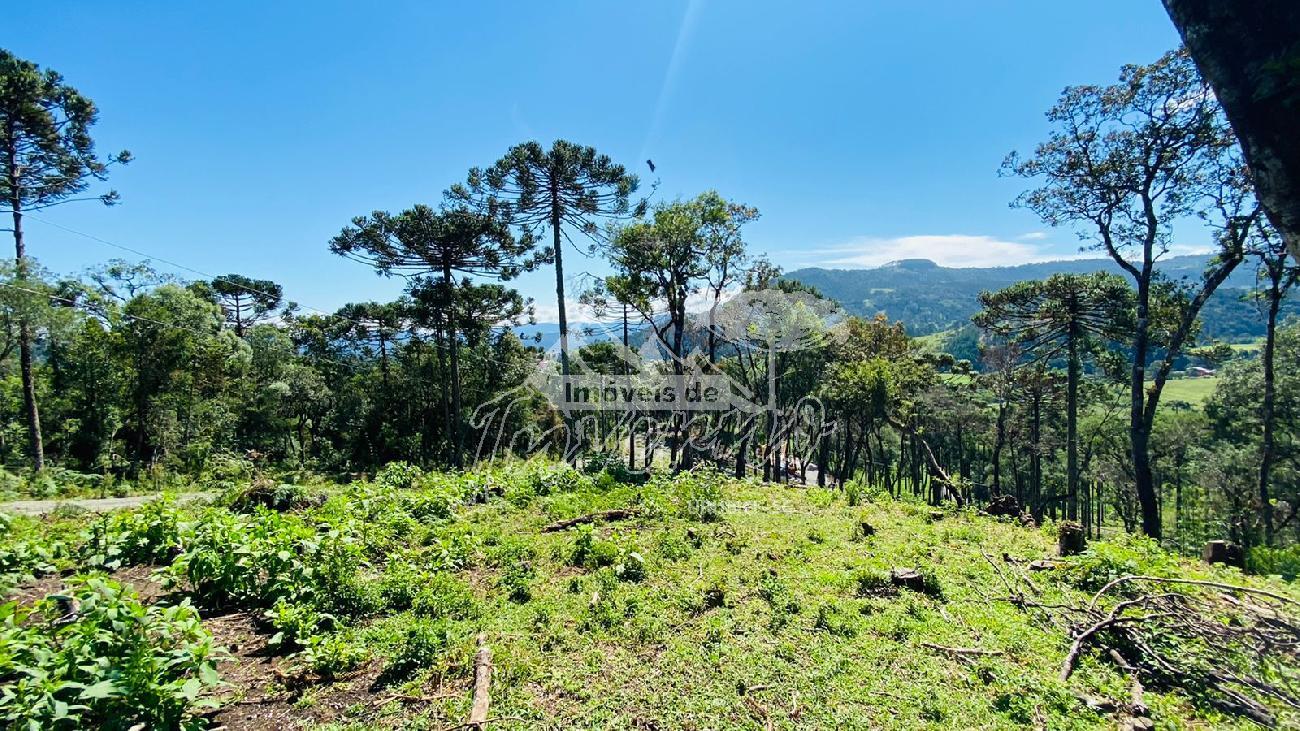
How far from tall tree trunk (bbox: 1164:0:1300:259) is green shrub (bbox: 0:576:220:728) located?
5.69 meters


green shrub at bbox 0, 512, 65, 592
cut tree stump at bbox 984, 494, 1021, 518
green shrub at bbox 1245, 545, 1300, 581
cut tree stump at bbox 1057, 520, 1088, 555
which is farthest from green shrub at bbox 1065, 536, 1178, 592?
green shrub at bbox 0, 512, 65, 592

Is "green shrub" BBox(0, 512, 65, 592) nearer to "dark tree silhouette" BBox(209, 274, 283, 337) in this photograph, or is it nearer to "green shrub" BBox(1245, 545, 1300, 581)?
"green shrub" BBox(1245, 545, 1300, 581)

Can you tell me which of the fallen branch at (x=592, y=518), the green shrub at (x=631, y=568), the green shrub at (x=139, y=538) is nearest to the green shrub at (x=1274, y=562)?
the green shrub at (x=631, y=568)

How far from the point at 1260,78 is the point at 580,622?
5.71m

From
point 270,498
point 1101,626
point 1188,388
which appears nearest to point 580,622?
point 1101,626

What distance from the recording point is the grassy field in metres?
3.55

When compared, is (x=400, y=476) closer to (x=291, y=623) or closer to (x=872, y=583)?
(x=291, y=623)

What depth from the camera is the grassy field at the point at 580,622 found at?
3549 millimetres

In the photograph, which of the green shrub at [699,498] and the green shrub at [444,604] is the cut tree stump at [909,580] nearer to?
the green shrub at [699,498]

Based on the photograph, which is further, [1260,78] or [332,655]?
[332,655]

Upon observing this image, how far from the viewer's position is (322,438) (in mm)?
30375

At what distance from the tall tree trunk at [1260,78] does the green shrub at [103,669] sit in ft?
18.7

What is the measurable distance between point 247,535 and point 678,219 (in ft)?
45.4

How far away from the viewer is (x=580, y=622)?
496 centimetres
